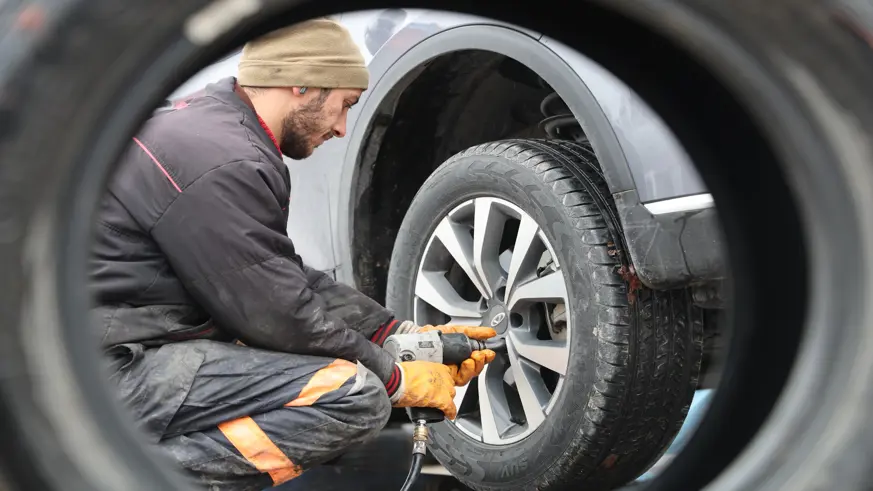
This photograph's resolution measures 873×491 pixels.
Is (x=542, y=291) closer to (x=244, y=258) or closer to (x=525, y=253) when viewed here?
Answer: (x=525, y=253)

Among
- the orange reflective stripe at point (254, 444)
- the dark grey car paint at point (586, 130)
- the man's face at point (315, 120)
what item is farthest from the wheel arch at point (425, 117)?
the orange reflective stripe at point (254, 444)

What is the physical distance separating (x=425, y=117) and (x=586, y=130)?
76 cm

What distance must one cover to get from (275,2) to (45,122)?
0.21 metres

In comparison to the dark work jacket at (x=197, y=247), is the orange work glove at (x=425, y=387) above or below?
below

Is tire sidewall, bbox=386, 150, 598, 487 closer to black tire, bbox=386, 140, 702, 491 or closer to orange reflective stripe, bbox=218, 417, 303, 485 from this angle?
black tire, bbox=386, 140, 702, 491

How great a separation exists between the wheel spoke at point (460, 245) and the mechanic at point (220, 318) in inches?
12.6

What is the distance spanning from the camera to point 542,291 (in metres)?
1.75

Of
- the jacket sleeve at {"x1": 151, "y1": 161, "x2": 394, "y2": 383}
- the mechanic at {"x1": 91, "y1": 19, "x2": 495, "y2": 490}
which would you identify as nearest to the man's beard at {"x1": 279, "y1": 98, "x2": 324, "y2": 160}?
the mechanic at {"x1": 91, "y1": 19, "x2": 495, "y2": 490}

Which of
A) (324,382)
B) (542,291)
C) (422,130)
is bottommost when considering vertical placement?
(324,382)

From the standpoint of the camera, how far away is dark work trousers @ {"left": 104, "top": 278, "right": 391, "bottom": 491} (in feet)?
5.18

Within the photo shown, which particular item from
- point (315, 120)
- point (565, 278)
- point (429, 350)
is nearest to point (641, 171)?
point (565, 278)

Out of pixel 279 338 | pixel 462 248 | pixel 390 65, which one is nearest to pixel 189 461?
pixel 279 338

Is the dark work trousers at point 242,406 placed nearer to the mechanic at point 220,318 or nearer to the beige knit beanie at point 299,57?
the mechanic at point 220,318

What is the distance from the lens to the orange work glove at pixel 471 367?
189 centimetres
